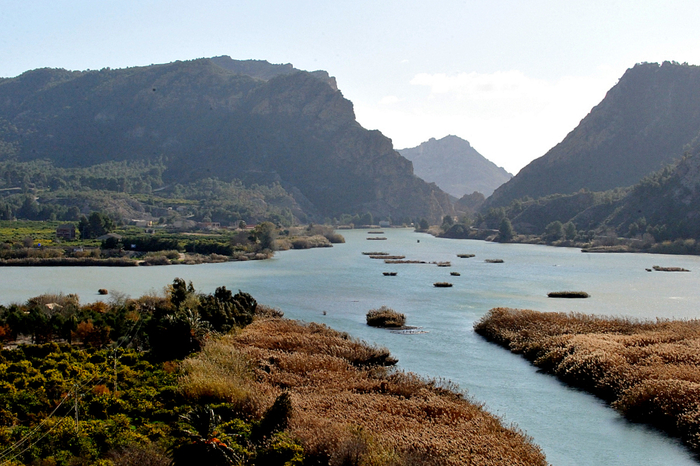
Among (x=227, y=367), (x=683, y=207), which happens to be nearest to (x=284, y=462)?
(x=227, y=367)

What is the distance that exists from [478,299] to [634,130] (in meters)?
158

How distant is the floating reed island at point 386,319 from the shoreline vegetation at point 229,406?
1034cm

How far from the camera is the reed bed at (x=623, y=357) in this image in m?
19.8

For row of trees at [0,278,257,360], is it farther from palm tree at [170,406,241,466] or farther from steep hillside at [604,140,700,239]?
steep hillside at [604,140,700,239]

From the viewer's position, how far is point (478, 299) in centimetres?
5172

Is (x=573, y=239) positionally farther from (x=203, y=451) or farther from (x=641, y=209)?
(x=203, y=451)

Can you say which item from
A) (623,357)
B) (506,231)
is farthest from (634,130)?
(623,357)

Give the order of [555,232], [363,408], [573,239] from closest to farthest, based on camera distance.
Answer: [363,408] < [573,239] < [555,232]

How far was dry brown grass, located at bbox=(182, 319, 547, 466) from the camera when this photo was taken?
1359 centimetres

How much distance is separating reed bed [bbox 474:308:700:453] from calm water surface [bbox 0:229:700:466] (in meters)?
0.71

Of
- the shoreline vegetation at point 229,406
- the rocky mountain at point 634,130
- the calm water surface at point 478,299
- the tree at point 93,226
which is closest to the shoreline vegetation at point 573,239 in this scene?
the calm water surface at point 478,299

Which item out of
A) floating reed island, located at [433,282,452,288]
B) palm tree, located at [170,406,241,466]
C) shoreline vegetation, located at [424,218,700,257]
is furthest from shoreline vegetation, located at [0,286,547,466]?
shoreline vegetation, located at [424,218,700,257]

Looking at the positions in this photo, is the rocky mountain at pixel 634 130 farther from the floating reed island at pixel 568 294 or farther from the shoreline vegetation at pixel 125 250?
the floating reed island at pixel 568 294

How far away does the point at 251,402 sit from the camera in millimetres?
17031
